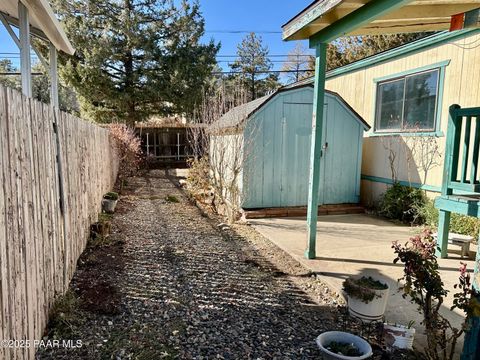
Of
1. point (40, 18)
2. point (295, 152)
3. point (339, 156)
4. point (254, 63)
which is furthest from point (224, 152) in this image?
point (254, 63)

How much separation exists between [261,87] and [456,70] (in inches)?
914

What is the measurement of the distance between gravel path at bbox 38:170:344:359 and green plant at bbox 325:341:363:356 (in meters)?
0.16

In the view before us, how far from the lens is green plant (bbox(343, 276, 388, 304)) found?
2.80 metres

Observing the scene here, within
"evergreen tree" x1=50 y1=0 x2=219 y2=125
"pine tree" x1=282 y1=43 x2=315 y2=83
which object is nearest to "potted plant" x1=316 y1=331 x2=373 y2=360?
"evergreen tree" x1=50 y1=0 x2=219 y2=125

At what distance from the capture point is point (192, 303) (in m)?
3.11

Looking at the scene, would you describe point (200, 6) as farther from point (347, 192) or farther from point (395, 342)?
point (395, 342)

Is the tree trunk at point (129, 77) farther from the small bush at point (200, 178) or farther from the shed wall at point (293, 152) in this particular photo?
the shed wall at point (293, 152)

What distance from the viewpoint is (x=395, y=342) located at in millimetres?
2412

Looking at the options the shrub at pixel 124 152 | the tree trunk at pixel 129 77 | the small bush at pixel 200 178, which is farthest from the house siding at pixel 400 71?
the tree trunk at pixel 129 77

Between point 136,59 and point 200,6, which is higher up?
point 200,6

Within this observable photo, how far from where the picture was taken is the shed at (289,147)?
648 centimetres

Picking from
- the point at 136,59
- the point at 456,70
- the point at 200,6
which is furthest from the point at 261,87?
the point at 456,70

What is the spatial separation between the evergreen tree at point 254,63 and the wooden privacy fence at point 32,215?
85.2 ft

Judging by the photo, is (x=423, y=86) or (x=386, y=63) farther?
(x=386, y=63)
